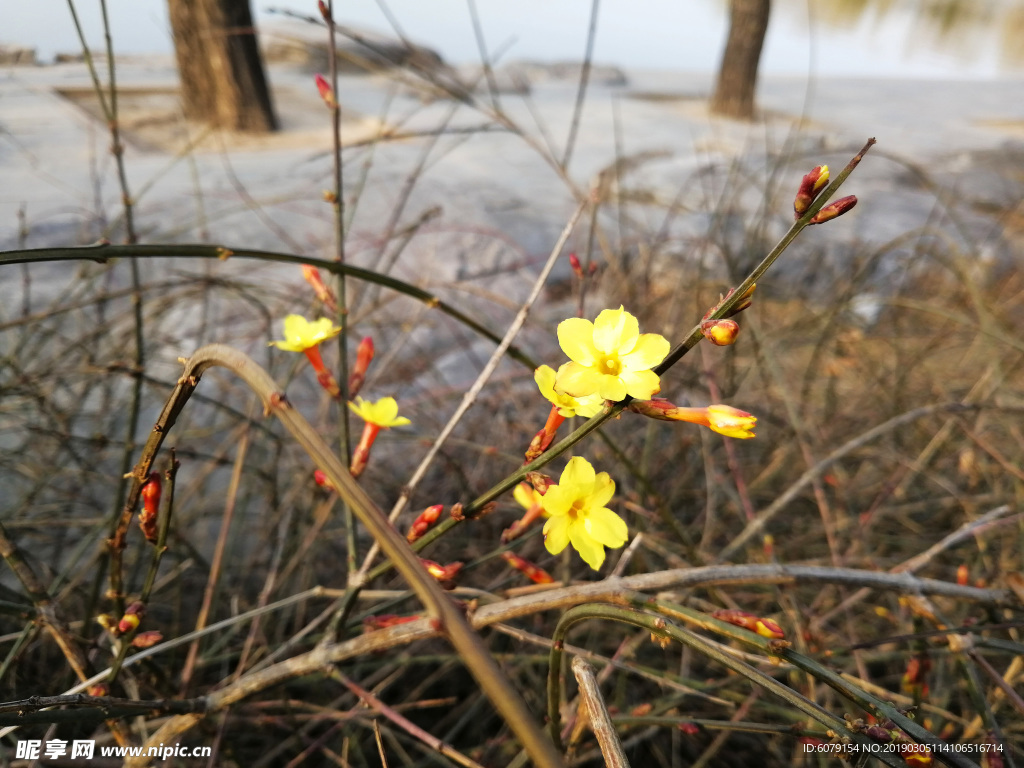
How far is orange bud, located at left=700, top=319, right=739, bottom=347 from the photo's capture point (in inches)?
17.0

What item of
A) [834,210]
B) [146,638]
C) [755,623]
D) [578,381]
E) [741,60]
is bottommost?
[146,638]

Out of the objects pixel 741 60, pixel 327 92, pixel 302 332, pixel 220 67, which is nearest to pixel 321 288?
pixel 302 332

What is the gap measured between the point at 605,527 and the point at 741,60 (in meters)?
5.53

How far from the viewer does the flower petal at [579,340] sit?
499 mm

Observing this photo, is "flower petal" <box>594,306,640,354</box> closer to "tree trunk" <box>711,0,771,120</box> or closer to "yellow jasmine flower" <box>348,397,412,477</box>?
"yellow jasmine flower" <box>348,397,412,477</box>

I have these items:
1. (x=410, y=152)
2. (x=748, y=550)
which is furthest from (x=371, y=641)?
(x=410, y=152)

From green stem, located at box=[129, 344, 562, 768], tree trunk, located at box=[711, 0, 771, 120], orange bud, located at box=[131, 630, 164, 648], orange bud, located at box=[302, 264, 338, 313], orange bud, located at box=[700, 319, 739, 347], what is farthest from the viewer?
tree trunk, located at box=[711, 0, 771, 120]

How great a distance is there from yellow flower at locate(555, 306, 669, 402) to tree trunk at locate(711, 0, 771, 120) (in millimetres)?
5266

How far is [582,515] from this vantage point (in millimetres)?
568

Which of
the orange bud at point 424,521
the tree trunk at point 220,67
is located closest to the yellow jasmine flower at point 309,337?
the orange bud at point 424,521

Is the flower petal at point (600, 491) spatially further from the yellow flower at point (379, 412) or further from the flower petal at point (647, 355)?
the yellow flower at point (379, 412)

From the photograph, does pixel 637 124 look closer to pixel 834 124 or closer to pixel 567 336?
pixel 834 124

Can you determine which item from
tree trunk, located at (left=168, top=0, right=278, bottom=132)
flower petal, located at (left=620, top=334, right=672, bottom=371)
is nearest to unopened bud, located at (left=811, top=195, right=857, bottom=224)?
flower petal, located at (left=620, top=334, right=672, bottom=371)

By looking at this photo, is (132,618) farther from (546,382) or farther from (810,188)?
(810,188)
